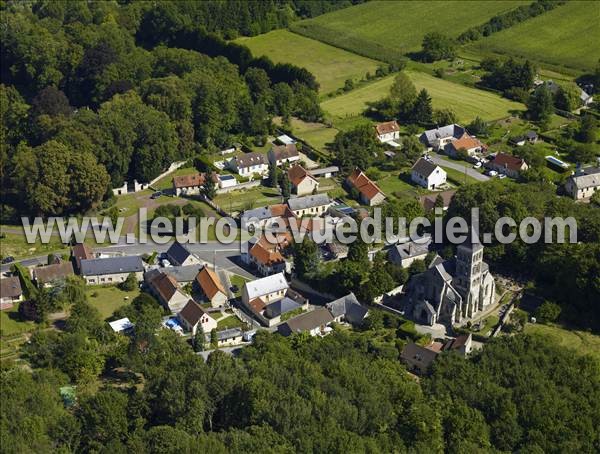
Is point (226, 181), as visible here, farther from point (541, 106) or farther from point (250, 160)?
point (541, 106)

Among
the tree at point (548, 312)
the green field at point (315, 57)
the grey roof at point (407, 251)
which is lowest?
the tree at point (548, 312)

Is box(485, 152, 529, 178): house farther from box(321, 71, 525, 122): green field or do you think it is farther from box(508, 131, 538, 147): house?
box(321, 71, 525, 122): green field

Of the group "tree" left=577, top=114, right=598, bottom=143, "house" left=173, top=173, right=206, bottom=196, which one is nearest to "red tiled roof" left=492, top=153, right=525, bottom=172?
"tree" left=577, top=114, right=598, bottom=143

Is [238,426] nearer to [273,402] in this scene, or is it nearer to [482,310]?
[273,402]

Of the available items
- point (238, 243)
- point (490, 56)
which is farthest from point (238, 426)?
point (490, 56)

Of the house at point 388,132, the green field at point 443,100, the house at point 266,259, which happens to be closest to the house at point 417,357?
the house at point 266,259

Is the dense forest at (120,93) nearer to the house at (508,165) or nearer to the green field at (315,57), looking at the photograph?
the green field at (315,57)
